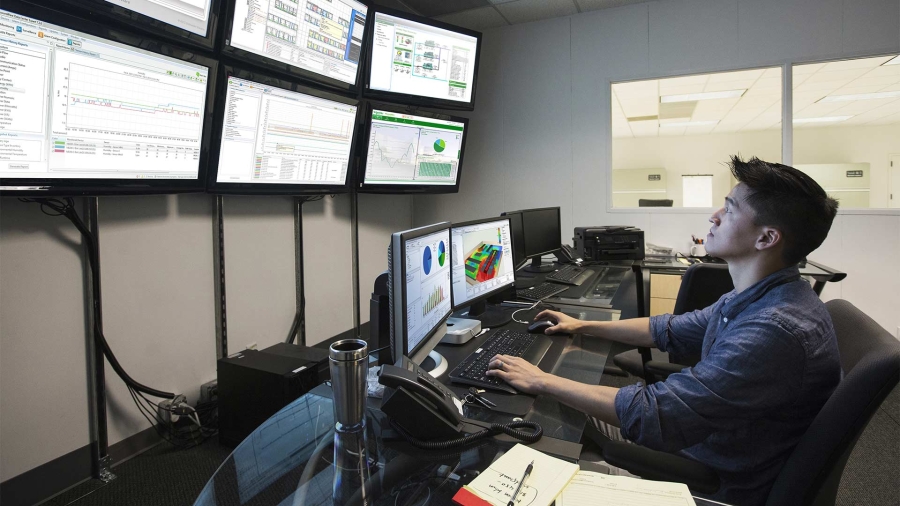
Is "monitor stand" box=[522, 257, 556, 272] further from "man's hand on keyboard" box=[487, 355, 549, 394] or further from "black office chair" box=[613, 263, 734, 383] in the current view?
"man's hand on keyboard" box=[487, 355, 549, 394]

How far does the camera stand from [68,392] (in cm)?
188

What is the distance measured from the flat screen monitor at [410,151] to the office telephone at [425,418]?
2381 mm

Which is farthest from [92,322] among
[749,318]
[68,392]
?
[749,318]

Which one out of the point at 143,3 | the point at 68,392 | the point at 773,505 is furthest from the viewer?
the point at 68,392

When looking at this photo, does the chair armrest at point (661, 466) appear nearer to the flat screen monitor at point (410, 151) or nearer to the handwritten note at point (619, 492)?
the handwritten note at point (619, 492)

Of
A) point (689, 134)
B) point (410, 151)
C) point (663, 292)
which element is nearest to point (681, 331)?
point (663, 292)

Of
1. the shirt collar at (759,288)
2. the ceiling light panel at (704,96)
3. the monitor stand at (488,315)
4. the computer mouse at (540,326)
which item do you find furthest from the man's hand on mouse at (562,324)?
the ceiling light panel at (704,96)

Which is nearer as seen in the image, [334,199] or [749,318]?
[749,318]

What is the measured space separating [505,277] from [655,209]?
2.28 metres

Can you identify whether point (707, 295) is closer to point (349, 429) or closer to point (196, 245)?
point (349, 429)

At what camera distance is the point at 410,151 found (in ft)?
11.3

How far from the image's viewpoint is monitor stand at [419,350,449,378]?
4.42 feet

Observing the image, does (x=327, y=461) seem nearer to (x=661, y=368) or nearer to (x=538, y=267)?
(x=661, y=368)

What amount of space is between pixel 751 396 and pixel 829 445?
0.15m
